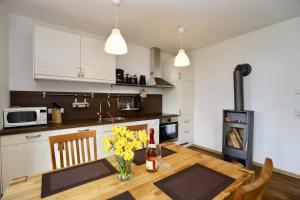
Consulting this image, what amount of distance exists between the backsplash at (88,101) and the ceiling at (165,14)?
3.85 ft

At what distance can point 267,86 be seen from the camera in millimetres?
2551

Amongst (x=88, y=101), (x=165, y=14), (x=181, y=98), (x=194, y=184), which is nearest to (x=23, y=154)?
(x=88, y=101)

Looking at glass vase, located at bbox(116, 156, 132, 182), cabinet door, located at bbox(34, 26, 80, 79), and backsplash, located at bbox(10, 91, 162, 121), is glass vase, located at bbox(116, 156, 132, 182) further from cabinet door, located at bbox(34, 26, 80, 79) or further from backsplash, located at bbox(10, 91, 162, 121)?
backsplash, located at bbox(10, 91, 162, 121)

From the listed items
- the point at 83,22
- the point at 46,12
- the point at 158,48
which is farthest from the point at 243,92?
the point at 46,12

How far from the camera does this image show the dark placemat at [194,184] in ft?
2.68

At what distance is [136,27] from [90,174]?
2.31 metres

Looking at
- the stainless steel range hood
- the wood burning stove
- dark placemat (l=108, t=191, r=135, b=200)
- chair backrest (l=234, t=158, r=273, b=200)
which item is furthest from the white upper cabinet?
chair backrest (l=234, t=158, r=273, b=200)

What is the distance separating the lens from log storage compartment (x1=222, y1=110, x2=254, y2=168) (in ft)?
8.20

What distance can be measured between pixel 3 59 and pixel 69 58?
0.75 meters

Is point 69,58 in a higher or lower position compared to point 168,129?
higher

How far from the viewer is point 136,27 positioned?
2.52m

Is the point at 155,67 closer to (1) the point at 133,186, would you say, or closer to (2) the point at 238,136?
(2) the point at 238,136

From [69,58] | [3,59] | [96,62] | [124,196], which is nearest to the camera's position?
[124,196]

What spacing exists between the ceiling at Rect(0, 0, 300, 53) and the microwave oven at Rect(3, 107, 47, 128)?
1.37m
